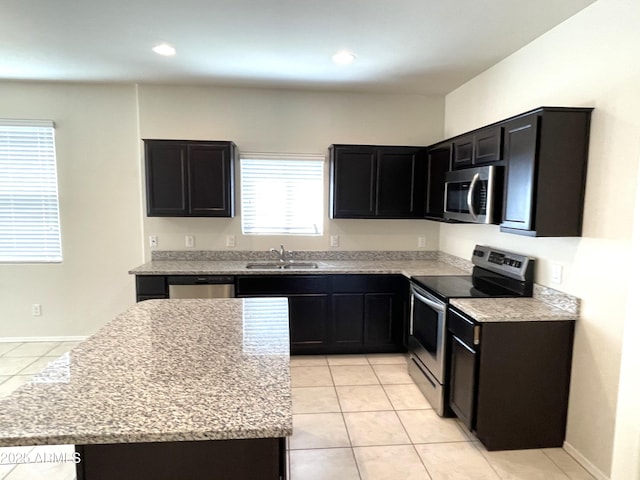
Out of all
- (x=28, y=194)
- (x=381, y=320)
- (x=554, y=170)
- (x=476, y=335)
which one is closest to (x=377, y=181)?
(x=381, y=320)

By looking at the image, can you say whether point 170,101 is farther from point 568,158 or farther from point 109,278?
point 568,158

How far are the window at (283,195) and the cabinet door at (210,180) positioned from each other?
0.37 m

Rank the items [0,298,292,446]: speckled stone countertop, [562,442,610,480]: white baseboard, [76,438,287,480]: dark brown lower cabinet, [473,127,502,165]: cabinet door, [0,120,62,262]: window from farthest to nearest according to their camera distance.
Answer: [0,120,62,262]: window, [473,127,502,165]: cabinet door, [562,442,610,480]: white baseboard, [76,438,287,480]: dark brown lower cabinet, [0,298,292,446]: speckled stone countertop

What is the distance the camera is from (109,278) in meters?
4.04

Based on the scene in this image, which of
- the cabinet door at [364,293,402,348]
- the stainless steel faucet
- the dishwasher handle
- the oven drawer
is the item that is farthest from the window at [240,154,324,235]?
the oven drawer

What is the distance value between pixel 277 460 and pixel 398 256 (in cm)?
322

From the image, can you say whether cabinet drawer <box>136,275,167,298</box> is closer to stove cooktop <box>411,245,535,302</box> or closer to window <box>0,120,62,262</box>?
window <box>0,120,62,262</box>

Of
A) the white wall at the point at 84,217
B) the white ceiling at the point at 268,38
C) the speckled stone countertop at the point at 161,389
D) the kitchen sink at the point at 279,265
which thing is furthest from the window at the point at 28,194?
the speckled stone countertop at the point at 161,389

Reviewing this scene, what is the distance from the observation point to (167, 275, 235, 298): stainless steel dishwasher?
11.3 ft

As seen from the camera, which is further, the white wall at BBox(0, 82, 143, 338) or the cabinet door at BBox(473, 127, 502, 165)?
the white wall at BBox(0, 82, 143, 338)

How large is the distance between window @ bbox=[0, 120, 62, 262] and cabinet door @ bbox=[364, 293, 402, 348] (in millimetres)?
3355

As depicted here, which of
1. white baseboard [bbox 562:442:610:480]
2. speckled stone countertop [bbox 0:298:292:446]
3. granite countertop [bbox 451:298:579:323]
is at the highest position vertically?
speckled stone countertop [bbox 0:298:292:446]

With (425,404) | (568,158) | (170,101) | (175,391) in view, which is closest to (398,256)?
(425,404)

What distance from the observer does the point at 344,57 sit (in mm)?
2971
